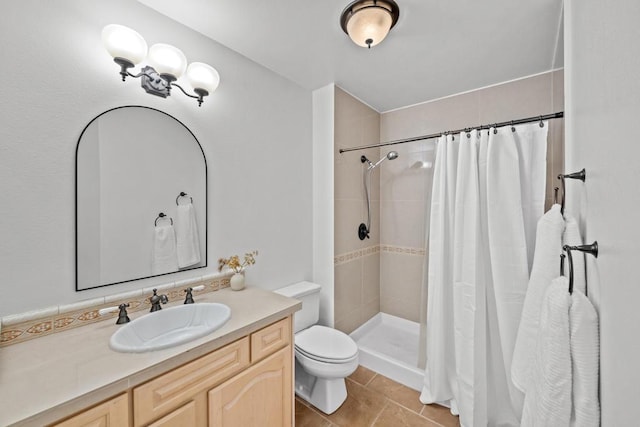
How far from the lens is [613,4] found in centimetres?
49

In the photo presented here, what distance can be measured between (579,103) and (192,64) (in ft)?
5.73

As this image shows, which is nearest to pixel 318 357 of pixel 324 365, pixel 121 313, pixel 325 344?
pixel 324 365

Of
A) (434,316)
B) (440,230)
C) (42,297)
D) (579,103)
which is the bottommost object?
(434,316)

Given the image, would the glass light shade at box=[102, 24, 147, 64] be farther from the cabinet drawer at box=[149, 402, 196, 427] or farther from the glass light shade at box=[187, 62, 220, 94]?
the cabinet drawer at box=[149, 402, 196, 427]

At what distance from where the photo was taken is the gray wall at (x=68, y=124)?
986 mm

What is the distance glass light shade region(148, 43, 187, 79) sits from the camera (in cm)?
125

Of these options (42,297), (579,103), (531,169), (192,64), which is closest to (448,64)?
(531,169)

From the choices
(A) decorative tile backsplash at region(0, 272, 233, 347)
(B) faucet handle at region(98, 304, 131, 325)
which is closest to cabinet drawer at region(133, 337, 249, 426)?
(B) faucet handle at region(98, 304, 131, 325)

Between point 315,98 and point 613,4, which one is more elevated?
point 315,98

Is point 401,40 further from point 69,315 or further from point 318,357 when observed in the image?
point 69,315

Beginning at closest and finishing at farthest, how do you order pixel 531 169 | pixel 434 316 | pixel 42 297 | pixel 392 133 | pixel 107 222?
pixel 42 297 < pixel 107 222 < pixel 531 169 < pixel 434 316 < pixel 392 133

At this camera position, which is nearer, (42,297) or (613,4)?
(613,4)

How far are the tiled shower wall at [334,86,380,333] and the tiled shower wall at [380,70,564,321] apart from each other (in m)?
0.12

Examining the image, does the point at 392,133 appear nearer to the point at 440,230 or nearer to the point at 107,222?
the point at 440,230
